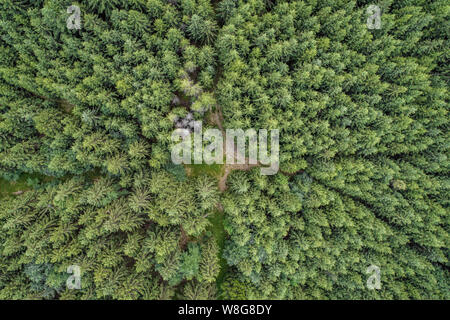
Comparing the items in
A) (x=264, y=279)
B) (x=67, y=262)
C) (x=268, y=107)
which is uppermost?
(x=268, y=107)

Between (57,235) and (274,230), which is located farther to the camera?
(274,230)

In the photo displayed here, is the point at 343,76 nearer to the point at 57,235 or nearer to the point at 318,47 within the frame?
the point at 318,47

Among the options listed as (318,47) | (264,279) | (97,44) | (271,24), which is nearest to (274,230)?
(264,279)

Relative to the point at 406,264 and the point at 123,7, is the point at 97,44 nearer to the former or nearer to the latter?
the point at 123,7

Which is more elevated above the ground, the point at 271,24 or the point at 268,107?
the point at 271,24
